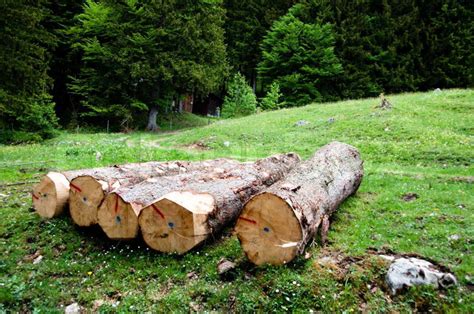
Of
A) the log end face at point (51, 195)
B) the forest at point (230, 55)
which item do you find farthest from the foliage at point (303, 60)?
the log end face at point (51, 195)

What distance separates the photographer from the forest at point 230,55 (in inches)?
1133

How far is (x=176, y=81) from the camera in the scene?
29625 mm

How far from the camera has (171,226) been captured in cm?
570

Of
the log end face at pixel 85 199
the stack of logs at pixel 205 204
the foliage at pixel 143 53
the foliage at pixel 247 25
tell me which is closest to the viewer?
the stack of logs at pixel 205 204

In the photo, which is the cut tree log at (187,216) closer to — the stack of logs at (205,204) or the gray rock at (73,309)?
the stack of logs at (205,204)

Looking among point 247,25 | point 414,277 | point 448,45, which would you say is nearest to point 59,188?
point 414,277

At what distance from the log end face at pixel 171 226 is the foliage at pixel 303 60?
32519mm

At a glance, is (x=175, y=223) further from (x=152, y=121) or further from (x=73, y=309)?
(x=152, y=121)

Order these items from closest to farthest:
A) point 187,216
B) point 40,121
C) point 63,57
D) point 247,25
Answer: point 187,216 → point 40,121 → point 63,57 → point 247,25

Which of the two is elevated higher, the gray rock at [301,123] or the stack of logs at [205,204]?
the gray rock at [301,123]

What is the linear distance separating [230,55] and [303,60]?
427 inches

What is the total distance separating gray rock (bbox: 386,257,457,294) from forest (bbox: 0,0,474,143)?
71.9ft

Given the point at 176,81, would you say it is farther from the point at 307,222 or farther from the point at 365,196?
the point at 307,222

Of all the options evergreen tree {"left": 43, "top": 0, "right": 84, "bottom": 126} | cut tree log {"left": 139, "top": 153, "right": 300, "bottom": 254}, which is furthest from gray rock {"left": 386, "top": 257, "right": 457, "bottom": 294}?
evergreen tree {"left": 43, "top": 0, "right": 84, "bottom": 126}
